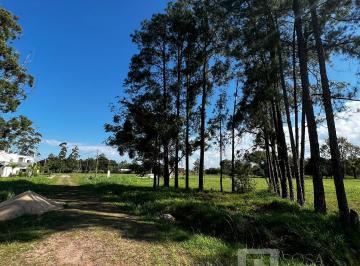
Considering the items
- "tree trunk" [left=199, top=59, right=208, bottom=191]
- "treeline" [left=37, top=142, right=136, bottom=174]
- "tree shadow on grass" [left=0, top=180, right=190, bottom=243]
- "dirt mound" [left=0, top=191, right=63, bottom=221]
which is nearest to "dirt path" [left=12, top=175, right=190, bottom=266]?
"tree shadow on grass" [left=0, top=180, right=190, bottom=243]

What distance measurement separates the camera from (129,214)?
1171 cm

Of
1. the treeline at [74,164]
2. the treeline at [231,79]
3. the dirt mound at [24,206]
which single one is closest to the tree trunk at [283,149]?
the treeline at [231,79]

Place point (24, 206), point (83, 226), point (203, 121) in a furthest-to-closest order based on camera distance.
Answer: point (203, 121) < point (24, 206) < point (83, 226)

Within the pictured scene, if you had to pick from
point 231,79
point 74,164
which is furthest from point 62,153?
point 231,79

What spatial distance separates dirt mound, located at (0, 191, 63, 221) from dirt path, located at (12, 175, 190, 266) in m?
1.60

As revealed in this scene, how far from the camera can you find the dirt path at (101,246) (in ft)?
20.6

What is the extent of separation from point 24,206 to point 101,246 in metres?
4.76

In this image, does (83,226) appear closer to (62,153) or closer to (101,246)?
(101,246)

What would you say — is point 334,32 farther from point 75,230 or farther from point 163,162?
point 163,162

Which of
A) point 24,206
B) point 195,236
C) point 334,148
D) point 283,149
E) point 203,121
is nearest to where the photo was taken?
point 195,236

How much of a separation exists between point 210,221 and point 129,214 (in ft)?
10.3

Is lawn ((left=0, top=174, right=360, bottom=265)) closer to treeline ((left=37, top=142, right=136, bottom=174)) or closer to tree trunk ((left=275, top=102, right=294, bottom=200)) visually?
tree trunk ((left=275, top=102, right=294, bottom=200))

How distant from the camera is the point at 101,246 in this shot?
7.16 meters

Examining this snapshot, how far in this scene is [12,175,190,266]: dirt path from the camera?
6.27 m
